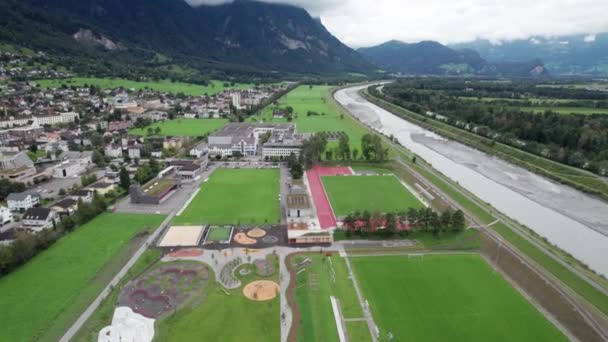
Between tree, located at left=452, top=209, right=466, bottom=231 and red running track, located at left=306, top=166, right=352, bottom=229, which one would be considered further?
red running track, located at left=306, top=166, right=352, bottom=229

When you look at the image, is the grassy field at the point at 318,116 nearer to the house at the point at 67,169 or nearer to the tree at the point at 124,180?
Answer: the tree at the point at 124,180

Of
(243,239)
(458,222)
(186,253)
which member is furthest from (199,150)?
(458,222)

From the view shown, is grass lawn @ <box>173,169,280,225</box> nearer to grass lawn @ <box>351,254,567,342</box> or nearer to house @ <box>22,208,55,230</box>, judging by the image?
house @ <box>22,208,55,230</box>

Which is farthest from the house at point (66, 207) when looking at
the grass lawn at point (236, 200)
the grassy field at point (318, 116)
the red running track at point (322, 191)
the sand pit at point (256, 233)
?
the grassy field at point (318, 116)

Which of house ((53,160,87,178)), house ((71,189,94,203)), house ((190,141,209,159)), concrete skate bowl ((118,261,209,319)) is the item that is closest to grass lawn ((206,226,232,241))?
concrete skate bowl ((118,261,209,319))

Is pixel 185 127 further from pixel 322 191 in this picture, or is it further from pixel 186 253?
pixel 186 253

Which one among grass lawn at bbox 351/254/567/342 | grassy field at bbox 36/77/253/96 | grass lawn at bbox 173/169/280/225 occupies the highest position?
grassy field at bbox 36/77/253/96
